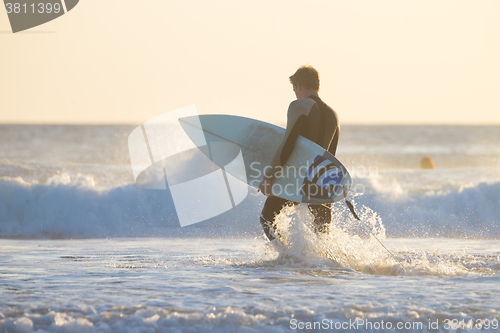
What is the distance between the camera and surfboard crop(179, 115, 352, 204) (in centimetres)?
436

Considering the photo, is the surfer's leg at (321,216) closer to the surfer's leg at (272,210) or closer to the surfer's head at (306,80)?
the surfer's leg at (272,210)

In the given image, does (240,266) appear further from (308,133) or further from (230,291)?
(308,133)

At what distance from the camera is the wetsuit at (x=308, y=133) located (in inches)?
163

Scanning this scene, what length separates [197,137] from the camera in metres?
5.87

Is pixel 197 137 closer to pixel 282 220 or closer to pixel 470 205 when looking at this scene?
pixel 282 220

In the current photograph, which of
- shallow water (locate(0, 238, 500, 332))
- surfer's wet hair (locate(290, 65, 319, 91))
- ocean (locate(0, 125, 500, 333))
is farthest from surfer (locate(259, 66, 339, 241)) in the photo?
shallow water (locate(0, 238, 500, 332))

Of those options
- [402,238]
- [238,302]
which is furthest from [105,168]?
[238,302]

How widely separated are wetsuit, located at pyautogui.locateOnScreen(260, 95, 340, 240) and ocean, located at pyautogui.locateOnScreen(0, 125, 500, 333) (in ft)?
0.39

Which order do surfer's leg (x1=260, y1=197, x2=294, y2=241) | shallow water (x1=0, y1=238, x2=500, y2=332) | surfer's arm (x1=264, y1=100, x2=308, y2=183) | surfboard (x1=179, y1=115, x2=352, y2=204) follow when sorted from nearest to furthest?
1. shallow water (x1=0, y1=238, x2=500, y2=332)
2. surfer's arm (x1=264, y1=100, x2=308, y2=183)
3. surfer's leg (x1=260, y1=197, x2=294, y2=241)
4. surfboard (x1=179, y1=115, x2=352, y2=204)

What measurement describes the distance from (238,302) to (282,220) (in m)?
1.11

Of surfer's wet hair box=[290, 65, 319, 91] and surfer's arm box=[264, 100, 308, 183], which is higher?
surfer's wet hair box=[290, 65, 319, 91]

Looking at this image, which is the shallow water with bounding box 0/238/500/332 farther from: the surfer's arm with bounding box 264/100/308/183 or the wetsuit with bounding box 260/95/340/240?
the surfer's arm with bounding box 264/100/308/183

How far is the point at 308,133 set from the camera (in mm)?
4207

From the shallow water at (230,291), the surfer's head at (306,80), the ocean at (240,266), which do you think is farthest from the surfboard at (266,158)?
the shallow water at (230,291)
